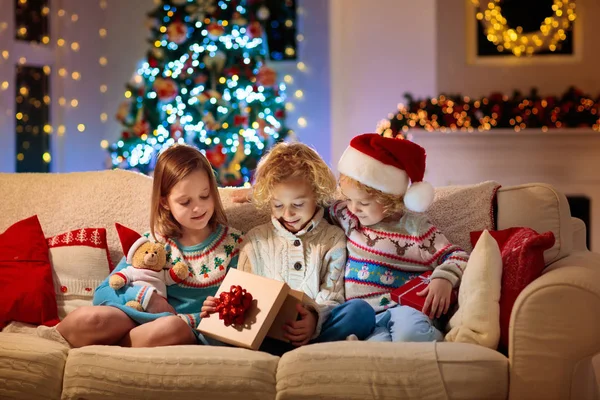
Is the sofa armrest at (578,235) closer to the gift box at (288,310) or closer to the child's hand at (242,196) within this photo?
the gift box at (288,310)

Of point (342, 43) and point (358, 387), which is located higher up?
point (342, 43)

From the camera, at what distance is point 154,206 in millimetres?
2512

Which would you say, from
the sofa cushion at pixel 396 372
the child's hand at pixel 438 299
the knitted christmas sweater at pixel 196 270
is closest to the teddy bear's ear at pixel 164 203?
the knitted christmas sweater at pixel 196 270

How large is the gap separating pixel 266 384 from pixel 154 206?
2.63 feet

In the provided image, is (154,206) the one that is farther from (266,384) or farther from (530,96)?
(530,96)

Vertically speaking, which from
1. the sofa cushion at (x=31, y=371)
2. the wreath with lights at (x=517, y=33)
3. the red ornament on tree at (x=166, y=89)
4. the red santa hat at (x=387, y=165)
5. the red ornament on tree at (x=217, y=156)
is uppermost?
the wreath with lights at (x=517, y=33)

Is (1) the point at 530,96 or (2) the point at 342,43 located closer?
(1) the point at 530,96

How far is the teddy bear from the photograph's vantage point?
7.80 feet

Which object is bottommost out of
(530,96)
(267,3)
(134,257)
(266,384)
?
(266,384)

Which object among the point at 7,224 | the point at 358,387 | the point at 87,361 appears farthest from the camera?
the point at 7,224

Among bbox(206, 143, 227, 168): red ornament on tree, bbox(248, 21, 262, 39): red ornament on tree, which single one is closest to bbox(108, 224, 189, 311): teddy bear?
bbox(206, 143, 227, 168): red ornament on tree

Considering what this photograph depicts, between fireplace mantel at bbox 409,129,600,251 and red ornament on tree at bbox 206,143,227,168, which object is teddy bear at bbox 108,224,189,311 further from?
fireplace mantel at bbox 409,129,600,251

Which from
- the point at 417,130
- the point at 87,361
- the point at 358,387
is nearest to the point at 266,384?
the point at 358,387

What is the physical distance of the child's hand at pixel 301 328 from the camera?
219 cm
